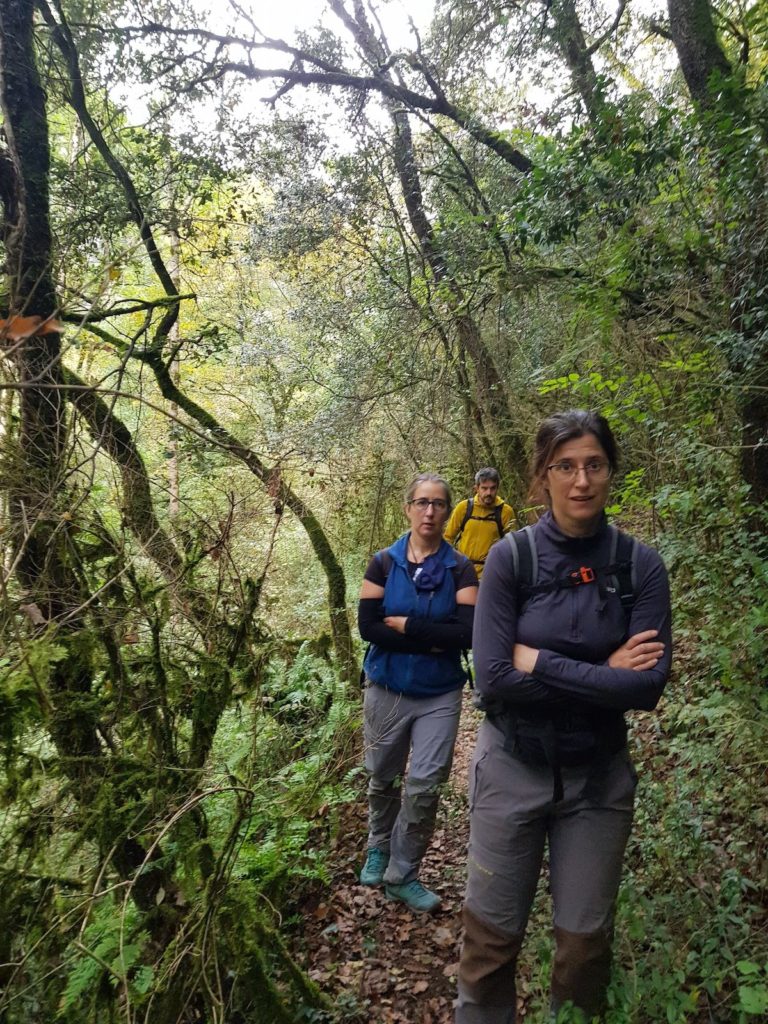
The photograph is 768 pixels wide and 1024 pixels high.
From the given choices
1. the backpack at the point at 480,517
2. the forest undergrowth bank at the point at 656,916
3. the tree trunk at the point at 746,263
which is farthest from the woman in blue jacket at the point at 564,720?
the backpack at the point at 480,517

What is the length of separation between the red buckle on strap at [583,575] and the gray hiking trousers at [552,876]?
66cm

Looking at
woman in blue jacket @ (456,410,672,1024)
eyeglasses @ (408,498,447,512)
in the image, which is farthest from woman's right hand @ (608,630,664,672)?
eyeglasses @ (408,498,447,512)

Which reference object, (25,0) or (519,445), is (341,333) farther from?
(25,0)

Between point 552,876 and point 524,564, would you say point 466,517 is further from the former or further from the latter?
point 552,876

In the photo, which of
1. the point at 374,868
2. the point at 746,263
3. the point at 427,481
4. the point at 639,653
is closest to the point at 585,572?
the point at 639,653

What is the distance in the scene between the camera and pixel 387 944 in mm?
3428

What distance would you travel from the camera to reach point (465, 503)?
7.02 metres

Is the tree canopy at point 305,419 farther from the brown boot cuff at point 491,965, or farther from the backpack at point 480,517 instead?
the backpack at point 480,517

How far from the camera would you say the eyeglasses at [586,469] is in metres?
2.34

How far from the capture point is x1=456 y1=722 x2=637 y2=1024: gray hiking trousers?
2156mm

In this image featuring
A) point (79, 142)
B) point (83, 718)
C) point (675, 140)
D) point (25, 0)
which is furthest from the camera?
point (79, 142)

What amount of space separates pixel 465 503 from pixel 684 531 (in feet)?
7.77

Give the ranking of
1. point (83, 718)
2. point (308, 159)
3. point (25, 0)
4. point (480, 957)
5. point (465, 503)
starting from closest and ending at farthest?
1. point (480, 957)
2. point (83, 718)
3. point (25, 0)
4. point (465, 503)
5. point (308, 159)

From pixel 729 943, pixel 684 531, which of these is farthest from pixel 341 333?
pixel 729 943
